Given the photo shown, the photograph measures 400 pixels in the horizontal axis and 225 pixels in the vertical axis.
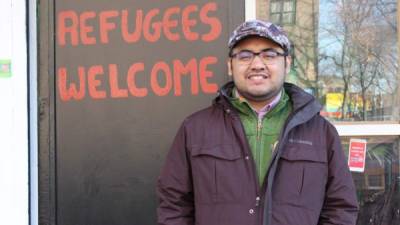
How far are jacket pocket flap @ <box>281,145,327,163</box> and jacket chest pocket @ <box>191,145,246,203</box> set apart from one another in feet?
0.56

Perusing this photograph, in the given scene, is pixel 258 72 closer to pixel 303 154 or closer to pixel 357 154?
pixel 303 154

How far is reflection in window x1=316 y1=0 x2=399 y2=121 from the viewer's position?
8.54 ft

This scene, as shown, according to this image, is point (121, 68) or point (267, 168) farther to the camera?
point (121, 68)

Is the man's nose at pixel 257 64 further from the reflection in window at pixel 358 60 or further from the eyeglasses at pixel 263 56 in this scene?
the reflection in window at pixel 358 60

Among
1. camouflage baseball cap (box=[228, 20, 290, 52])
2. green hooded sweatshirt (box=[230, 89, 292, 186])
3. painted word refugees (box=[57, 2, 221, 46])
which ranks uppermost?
painted word refugees (box=[57, 2, 221, 46])

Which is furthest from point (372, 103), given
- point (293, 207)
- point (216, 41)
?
point (293, 207)

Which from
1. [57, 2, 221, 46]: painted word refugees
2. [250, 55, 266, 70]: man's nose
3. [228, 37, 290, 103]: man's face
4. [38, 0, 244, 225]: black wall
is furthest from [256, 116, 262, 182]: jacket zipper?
[57, 2, 221, 46]: painted word refugees

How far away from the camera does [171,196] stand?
1877 mm

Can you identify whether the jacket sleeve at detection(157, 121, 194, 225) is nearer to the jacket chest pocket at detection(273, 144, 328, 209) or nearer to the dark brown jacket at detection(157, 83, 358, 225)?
the dark brown jacket at detection(157, 83, 358, 225)

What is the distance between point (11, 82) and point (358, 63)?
1868 millimetres

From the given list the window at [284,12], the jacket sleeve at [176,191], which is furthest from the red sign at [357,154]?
the jacket sleeve at [176,191]

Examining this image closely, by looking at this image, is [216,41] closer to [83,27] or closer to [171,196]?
[83,27]

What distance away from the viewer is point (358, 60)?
262cm

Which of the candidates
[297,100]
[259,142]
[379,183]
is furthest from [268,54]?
[379,183]
